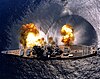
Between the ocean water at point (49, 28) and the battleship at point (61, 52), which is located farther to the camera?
the ocean water at point (49, 28)

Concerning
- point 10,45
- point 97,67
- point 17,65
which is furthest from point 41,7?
point 97,67

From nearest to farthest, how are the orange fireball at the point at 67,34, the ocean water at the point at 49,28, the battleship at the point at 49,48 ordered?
the battleship at the point at 49,48, the ocean water at the point at 49,28, the orange fireball at the point at 67,34

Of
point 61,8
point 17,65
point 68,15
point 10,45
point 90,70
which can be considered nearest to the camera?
point 90,70

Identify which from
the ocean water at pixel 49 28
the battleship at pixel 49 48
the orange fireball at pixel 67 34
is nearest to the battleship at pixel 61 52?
the battleship at pixel 49 48

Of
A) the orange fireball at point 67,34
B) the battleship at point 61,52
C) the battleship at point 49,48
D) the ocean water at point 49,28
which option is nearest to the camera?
the battleship at point 61,52

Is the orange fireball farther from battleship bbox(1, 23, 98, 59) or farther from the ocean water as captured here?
the ocean water

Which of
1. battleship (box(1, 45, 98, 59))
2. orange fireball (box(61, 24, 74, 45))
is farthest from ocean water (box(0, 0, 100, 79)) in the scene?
battleship (box(1, 45, 98, 59))

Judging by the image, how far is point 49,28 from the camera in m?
156

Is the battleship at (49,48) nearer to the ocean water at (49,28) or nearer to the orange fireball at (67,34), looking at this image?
the orange fireball at (67,34)

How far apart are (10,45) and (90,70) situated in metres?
56.6

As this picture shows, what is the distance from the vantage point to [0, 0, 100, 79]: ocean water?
400ft

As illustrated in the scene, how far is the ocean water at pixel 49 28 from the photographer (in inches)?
4806

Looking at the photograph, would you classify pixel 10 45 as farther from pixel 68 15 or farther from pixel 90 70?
pixel 90 70

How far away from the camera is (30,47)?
132m
